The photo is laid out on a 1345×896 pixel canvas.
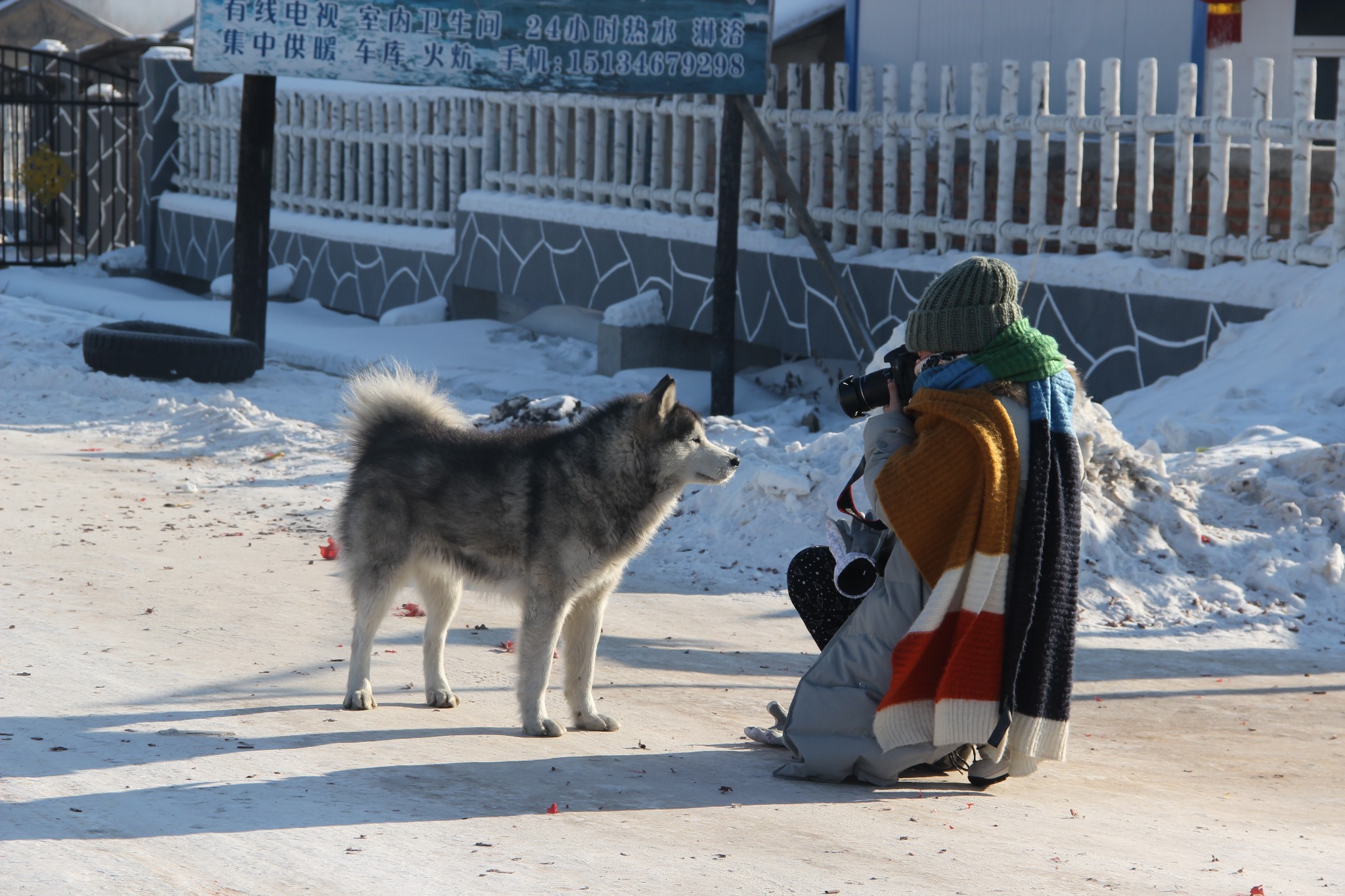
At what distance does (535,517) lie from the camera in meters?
4.89

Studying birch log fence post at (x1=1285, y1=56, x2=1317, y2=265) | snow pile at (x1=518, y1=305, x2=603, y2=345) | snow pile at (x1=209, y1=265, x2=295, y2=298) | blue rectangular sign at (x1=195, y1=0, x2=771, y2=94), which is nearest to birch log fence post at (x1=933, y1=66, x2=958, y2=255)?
blue rectangular sign at (x1=195, y1=0, x2=771, y2=94)

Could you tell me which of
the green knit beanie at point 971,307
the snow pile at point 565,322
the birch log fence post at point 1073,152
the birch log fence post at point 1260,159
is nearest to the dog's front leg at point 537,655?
the green knit beanie at point 971,307

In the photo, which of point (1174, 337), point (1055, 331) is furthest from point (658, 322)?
point (1174, 337)

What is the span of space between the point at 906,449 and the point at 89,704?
8.76ft

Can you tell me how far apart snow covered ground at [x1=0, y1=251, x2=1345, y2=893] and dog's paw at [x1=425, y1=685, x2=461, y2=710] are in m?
0.13

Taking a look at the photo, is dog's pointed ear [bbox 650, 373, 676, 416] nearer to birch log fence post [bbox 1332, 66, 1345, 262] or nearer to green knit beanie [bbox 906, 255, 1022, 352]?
green knit beanie [bbox 906, 255, 1022, 352]

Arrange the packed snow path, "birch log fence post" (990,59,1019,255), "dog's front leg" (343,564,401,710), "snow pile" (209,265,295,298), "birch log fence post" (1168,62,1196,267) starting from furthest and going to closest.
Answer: "snow pile" (209,265,295,298) → "birch log fence post" (990,59,1019,255) → "birch log fence post" (1168,62,1196,267) → "dog's front leg" (343,564,401,710) → the packed snow path

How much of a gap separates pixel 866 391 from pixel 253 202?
8883mm

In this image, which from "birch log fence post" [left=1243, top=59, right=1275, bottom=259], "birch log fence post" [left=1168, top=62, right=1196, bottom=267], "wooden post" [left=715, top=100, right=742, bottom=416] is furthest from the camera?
"wooden post" [left=715, top=100, right=742, bottom=416]

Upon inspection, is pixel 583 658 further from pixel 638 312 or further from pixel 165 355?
pixel 638 312

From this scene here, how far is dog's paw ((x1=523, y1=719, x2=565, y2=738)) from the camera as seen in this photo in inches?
191

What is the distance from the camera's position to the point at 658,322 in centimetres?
1347

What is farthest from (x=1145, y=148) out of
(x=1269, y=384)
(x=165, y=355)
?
(x=165, y=355)

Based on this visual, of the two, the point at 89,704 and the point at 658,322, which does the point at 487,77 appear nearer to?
the point at 658,322
